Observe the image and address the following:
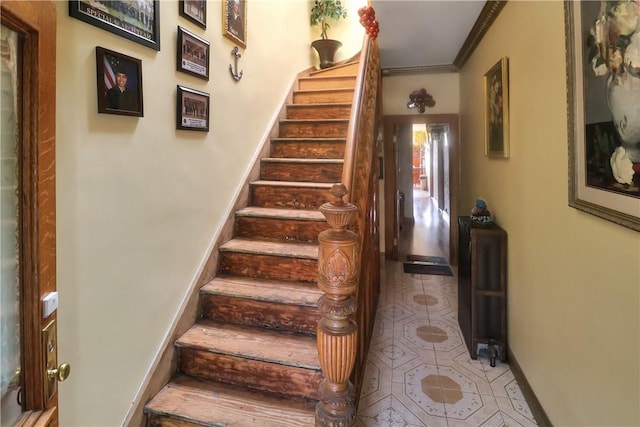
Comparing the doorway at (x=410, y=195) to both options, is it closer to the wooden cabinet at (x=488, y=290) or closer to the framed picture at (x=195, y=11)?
the wooden cabinet at (x=488, y=290)

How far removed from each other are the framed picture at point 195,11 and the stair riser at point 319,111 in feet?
→ 4.75

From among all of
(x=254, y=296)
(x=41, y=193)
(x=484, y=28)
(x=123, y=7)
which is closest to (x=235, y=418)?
(x=254, y=296)

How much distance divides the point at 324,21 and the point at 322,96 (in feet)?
4.14

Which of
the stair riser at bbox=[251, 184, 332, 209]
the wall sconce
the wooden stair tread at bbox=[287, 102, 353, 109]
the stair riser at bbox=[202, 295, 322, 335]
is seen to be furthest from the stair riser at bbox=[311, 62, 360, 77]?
the stair riser at bbox=[202, 295, 322, 335]

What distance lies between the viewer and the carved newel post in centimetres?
131

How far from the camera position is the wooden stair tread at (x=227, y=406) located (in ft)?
5.14

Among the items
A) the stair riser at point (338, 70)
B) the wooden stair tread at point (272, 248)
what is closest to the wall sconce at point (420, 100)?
→ the stair riser at point (338, 70)

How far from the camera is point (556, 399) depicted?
67.5 inches

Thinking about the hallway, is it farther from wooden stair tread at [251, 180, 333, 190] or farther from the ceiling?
the ceiling

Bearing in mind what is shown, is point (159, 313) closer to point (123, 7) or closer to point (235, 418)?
point (235, 418)

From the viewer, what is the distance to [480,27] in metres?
3.09

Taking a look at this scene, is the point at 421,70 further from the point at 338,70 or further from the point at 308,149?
the point at 308,149

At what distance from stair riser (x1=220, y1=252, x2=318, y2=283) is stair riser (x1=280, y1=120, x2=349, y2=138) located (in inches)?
55.2

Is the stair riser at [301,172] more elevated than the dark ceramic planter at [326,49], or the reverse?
the dark ceramic planter at [326,49]
